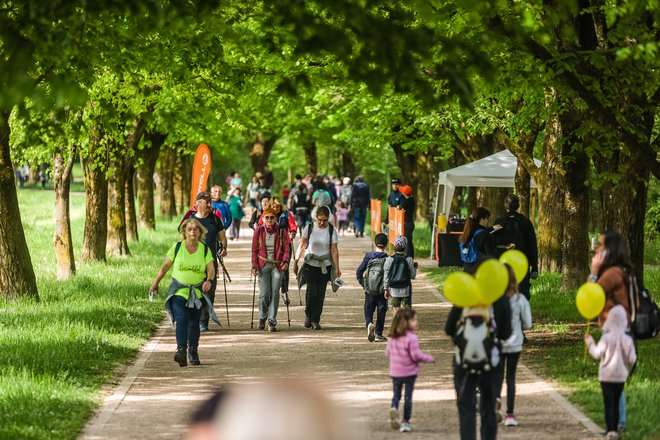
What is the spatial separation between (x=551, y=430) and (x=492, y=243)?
205 inches

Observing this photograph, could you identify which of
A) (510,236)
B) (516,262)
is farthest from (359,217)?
(516,262)

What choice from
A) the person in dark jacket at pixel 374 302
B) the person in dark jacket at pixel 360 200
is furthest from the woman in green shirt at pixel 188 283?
the person in dark jacket at pixel 360 200

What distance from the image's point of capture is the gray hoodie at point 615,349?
8984mm

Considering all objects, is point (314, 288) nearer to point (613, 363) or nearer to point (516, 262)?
point (516, 262)

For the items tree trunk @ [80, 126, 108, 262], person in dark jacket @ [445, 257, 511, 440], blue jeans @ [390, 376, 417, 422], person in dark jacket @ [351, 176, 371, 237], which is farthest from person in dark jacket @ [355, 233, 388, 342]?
person in dark jacket @ [351, 176, 371, 237]

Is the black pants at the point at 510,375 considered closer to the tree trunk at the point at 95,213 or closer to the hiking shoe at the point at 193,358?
the hiking shoe at the point at 193,358

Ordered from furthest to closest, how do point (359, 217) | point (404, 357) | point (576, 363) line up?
point (359, 217) < point (576, 363) < point (404, 357)

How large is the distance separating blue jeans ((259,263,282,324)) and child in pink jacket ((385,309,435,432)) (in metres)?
7.01

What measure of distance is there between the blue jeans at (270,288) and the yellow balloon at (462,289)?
8.46 meters

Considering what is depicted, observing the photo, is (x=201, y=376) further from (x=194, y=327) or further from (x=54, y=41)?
(x=54, y=41)

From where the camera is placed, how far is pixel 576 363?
12.8 metres

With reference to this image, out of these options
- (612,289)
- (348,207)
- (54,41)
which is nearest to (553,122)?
(612,289)

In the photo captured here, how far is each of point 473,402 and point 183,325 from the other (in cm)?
559

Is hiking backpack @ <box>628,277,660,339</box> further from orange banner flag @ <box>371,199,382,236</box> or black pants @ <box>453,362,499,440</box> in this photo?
orange banner flag @ <box>371,199,382,236</box>
